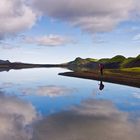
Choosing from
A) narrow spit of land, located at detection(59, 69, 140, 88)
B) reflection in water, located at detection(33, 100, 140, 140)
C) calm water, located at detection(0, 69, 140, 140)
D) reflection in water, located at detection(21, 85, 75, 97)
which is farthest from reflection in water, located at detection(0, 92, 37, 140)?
narrow spit of land, located at detection(59, 69, 140, 88)

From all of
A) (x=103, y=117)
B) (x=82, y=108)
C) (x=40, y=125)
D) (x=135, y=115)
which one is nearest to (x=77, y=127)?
(x=40, y=125)

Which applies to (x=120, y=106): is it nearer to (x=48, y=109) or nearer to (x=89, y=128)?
(x=48, y=109)

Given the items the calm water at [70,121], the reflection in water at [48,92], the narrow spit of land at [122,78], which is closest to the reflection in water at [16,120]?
the calm water at [70,121]

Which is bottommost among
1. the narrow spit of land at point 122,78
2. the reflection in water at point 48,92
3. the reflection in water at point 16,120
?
the reflection in water at point 16,120

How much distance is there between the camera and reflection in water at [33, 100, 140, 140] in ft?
57.3

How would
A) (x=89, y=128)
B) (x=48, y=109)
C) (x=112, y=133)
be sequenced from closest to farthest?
(x=112, y=133) < (x=89, y=128) < (x=48, y=109)

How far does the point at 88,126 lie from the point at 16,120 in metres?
6.11

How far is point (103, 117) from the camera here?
2362cm

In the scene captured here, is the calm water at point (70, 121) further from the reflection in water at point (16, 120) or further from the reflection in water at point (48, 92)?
the reflection in water at point (48, 92)

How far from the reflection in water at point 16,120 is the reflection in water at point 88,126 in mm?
852

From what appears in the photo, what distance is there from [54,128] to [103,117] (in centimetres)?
552

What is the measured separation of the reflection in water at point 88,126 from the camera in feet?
57.3

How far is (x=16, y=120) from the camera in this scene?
22.6 meters

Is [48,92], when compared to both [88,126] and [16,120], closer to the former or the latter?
[16,120]
